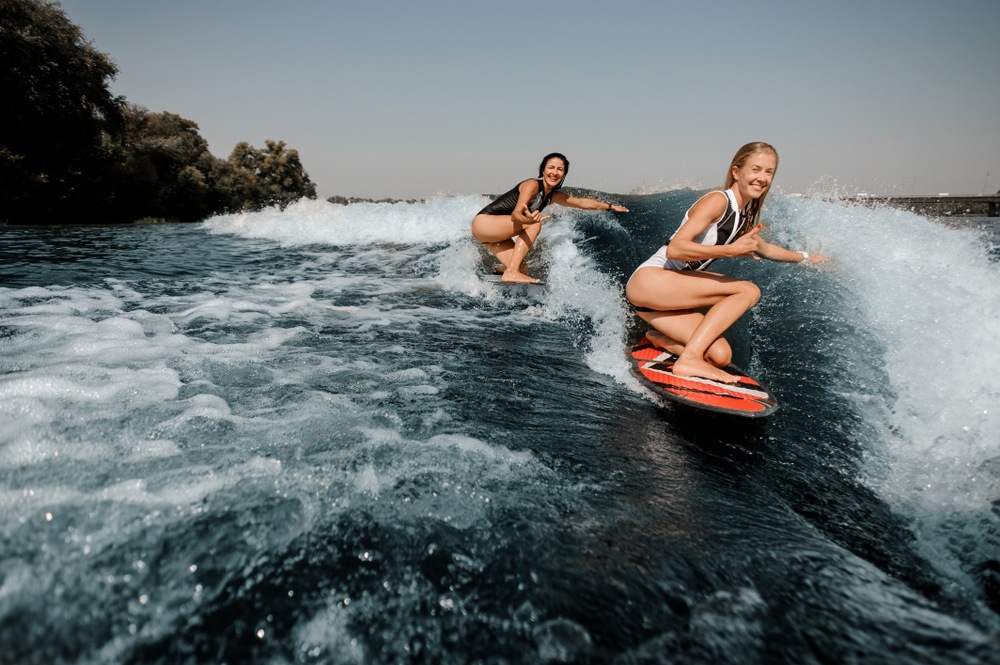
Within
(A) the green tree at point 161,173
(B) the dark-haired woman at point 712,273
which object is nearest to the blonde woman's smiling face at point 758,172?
(B) the dark-haired woman at point 712,273

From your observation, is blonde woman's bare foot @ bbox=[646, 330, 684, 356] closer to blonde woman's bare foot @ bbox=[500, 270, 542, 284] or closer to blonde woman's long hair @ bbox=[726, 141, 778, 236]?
blonde woman's long hair @ bbox=[726, 141, 778, 236]

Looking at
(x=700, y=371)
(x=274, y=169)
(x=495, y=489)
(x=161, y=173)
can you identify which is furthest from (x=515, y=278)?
(x=274, y=169)

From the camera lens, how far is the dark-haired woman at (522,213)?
6844mm

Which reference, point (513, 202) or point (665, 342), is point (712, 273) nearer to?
point (665, 342)

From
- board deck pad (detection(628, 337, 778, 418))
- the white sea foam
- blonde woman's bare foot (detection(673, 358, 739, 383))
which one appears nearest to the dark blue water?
the white sea foam

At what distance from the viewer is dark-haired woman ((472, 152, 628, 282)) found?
6844 millimetres

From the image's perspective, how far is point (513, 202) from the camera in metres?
7.44

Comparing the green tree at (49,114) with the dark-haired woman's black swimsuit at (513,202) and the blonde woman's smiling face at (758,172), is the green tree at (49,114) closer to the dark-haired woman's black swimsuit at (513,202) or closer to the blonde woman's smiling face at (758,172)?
the dark-haired woman's black swimsuit at (513,202)

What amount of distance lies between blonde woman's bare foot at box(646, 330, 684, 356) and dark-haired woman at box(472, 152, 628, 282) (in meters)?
2.84

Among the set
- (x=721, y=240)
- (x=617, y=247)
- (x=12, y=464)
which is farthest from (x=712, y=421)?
(x=617, y=247)

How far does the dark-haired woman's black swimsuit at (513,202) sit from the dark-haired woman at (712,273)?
11.3 feet

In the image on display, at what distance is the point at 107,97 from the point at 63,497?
32620 mm

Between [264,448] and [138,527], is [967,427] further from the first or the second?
[138,527]

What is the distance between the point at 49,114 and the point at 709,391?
31725mm
